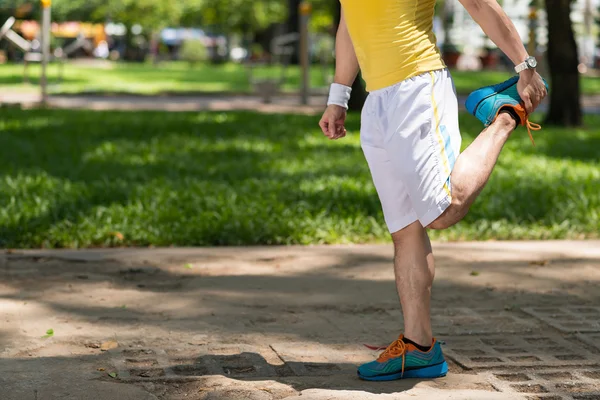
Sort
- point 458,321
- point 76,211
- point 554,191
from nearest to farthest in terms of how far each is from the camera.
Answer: point 458,321 → point 76,211 → point 554,191

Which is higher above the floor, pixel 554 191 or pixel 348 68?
pixel 348 68

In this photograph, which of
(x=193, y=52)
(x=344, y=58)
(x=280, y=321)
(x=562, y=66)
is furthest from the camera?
(x=193, y=52)

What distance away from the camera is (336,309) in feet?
16.8

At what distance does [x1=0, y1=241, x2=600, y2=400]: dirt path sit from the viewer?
3.79 meters

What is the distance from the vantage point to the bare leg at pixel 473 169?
3.63 m

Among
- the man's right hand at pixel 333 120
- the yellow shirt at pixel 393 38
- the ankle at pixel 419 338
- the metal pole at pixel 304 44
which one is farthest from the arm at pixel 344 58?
the metal pole at pixel 304 44

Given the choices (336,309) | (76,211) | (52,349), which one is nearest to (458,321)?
(336,309)

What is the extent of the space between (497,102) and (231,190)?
453 centimetres

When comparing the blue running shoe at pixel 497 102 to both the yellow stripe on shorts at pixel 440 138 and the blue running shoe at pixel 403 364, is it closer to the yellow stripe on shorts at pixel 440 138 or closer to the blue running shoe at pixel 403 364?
the yellow stripe on shorts at pixel 440 138

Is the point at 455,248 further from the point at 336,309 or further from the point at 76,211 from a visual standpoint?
the point at 76,211

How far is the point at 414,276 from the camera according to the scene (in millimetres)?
3791

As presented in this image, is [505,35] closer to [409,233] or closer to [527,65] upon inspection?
[527,65]

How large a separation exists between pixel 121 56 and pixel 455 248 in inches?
2202

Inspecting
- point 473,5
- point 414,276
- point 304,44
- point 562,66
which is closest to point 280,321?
point 414,276
